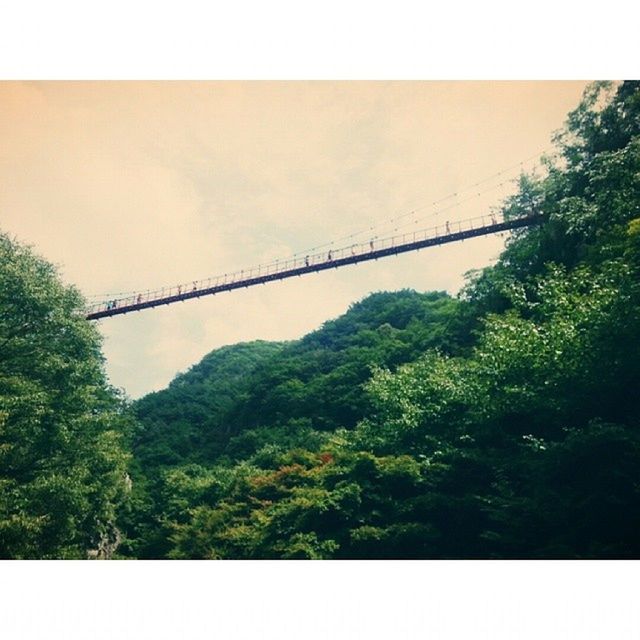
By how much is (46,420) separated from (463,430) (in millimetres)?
11314

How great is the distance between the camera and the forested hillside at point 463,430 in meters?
8.74

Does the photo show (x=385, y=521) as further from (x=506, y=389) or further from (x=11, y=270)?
(x=11, y=270)

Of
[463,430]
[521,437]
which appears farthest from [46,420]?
[521,437]

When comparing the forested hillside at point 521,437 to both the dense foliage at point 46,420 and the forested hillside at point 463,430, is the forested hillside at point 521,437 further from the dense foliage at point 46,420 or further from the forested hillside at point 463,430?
the dense foliage at point 46,420

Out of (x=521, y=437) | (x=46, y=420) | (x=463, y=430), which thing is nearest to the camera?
(x=521, y=437)

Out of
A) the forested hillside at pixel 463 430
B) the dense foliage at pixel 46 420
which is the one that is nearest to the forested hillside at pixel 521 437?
the forested hillside at pixel 463 430

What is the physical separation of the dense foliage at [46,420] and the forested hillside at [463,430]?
48 mm

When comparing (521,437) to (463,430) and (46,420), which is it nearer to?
(463,430)

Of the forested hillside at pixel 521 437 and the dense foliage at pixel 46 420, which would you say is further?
the dense foliage at pixel 46 420

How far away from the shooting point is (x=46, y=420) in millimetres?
13625

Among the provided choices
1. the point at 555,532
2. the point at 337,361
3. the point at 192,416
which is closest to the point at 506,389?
the point at 555,532

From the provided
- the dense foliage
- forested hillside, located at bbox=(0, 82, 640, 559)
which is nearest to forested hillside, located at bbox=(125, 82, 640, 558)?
forested hillside, located at bbox=(0, 82, 640, 559)

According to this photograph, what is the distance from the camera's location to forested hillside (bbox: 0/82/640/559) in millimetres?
8742

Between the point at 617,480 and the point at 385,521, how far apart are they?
4.49 meters
